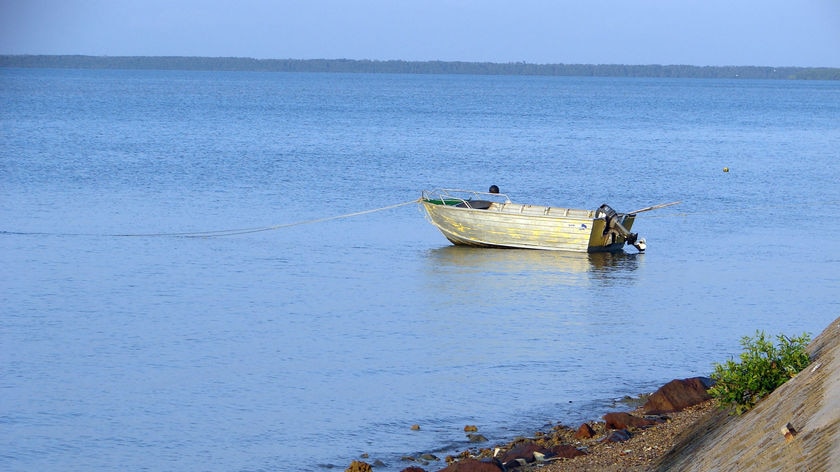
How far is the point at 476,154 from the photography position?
59656 millimetres

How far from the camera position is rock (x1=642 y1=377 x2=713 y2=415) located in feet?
44.4

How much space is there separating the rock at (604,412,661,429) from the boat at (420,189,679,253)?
1468 centimetres

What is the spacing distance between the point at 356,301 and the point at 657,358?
654cm

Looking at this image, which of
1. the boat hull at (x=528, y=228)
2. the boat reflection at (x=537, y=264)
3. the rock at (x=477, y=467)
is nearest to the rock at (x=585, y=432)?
the rock at (x=477, y=467)

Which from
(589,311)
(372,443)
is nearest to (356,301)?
(589,311)

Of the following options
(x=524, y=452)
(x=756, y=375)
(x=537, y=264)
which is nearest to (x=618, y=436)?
(x=524, y=452)

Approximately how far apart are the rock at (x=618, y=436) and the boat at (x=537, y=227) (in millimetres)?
15304

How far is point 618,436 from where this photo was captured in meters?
12.1

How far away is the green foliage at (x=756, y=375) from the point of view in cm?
1013

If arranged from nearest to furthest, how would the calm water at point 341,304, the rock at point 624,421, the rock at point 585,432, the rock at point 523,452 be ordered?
the rock at point 523,452 → the rock at point 585,432 → the rock at point 624,421 → the calm water at point 341,304

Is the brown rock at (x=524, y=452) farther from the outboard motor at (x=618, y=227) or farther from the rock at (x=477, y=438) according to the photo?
the outboard motor at (x=618, y=227)

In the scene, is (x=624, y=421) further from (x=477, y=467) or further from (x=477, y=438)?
(x=477, y=467)

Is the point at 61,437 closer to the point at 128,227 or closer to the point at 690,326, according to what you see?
the point at 690,326

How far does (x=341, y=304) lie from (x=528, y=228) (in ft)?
25.9
